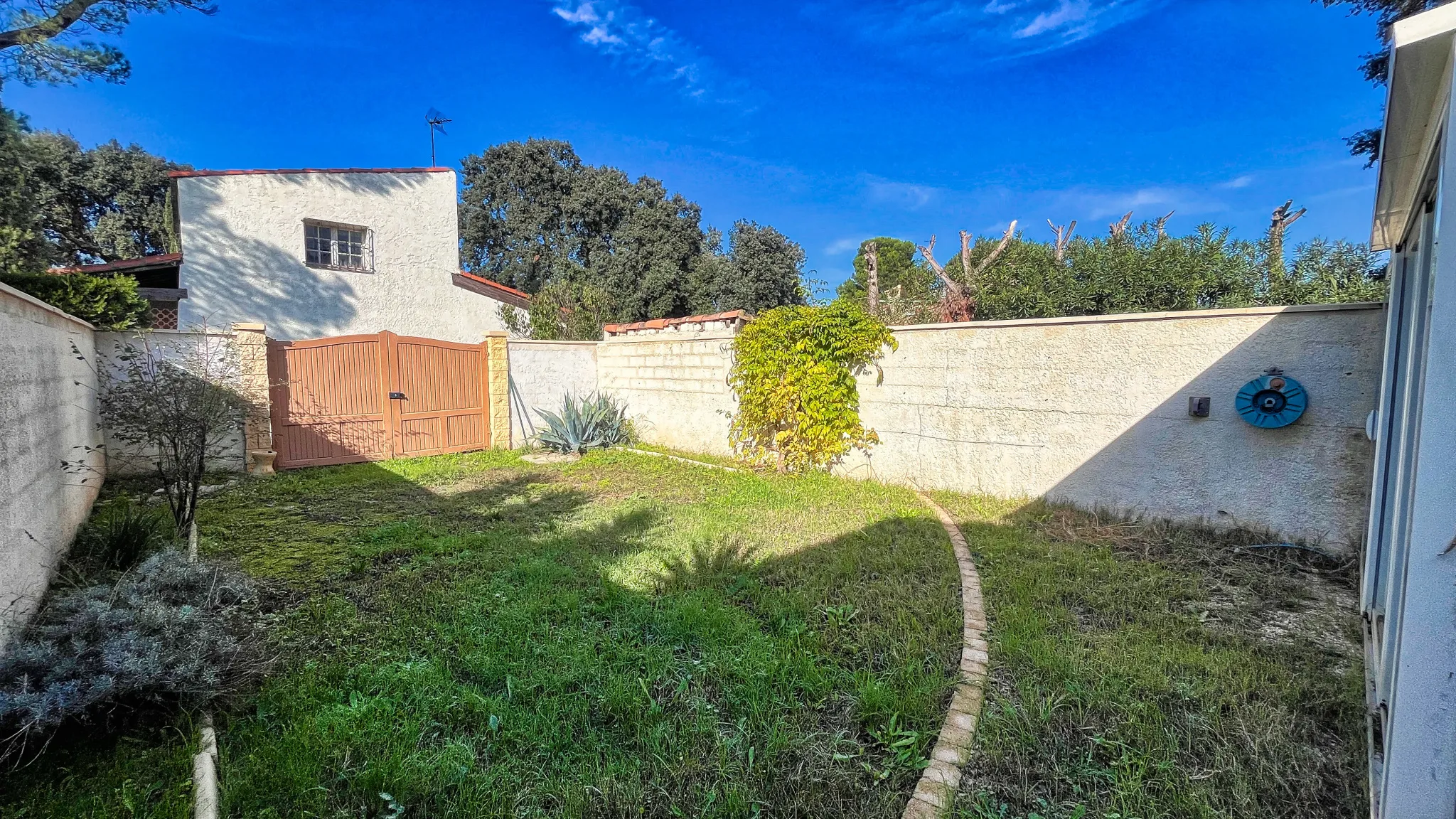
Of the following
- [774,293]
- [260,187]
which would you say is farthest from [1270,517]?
[774,293]

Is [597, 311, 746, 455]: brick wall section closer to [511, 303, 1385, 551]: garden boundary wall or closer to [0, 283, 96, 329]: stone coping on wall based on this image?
[511, 303, 1385, 551]: garden boundary wall

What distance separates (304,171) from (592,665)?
522 inches

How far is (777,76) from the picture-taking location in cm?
1212

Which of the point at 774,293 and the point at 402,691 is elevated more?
the point at 774,293

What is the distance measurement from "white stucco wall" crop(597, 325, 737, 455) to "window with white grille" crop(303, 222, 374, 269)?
6.21 metres

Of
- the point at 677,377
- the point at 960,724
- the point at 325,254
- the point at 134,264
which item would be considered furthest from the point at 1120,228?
the point at 134,264

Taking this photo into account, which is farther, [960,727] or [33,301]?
[33,301]

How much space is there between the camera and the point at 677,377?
9.16 meters

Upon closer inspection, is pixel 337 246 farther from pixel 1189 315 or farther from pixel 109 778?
pixel 1189 315

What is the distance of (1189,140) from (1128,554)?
983 cm

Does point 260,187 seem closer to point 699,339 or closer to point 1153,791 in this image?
point 699,339

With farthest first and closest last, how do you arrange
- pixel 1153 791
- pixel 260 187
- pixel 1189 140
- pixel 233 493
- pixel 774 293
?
pixel 774 293, pixel 260 187, pixel 1189 140, pixel 233 493, pixel 1153 791

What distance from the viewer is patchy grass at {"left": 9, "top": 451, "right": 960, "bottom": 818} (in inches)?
80.6

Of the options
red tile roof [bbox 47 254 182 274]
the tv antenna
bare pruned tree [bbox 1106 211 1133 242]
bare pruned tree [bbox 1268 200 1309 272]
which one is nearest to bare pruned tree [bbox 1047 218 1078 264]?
bare pruned tree [bbox 1106 211 1133 242]
